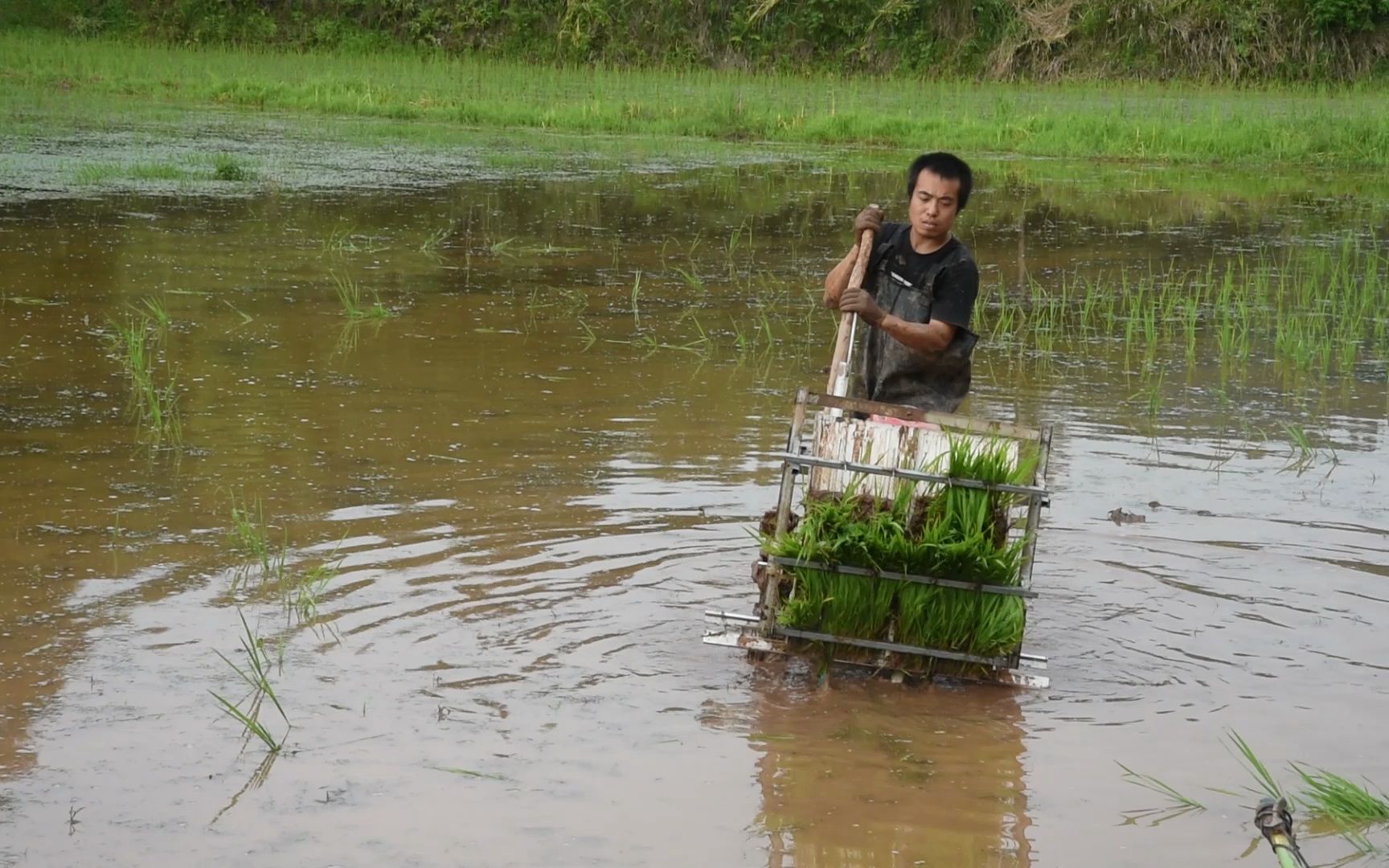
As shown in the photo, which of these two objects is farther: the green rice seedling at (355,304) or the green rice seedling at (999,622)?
the green rice seedling at (355,304)

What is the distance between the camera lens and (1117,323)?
27.4 ft

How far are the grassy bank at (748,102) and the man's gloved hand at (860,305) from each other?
13.0 m

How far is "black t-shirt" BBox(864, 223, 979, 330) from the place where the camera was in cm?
409

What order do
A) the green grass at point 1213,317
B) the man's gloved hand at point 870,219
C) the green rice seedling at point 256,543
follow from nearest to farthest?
1. the man's gloved hand at point 870,219
2. the green rice seedling at point 256,543
3. the green grass at point 1213,317

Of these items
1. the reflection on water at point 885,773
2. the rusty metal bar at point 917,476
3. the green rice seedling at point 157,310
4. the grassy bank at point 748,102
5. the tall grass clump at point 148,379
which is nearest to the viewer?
the reflection on water at point 885,773

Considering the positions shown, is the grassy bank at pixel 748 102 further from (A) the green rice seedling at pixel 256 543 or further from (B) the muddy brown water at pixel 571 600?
(A) the green rice seedling at pixel 256 543

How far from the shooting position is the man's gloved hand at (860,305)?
152 inches

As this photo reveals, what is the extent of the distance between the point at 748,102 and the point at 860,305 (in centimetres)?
1588

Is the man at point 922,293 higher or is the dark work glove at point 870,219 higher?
the dark work glove at point 870,219

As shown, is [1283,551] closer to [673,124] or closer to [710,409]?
[710,409]

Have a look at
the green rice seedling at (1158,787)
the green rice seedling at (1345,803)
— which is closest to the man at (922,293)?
the green rice seedling at (1158,787)

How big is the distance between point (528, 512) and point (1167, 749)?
2.18 metres

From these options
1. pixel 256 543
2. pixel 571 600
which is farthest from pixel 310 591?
pixel 571 600

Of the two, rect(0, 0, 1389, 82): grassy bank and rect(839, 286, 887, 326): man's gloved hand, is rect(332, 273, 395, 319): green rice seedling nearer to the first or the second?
rect(839, 286, 887, 326): man's gloved hand
